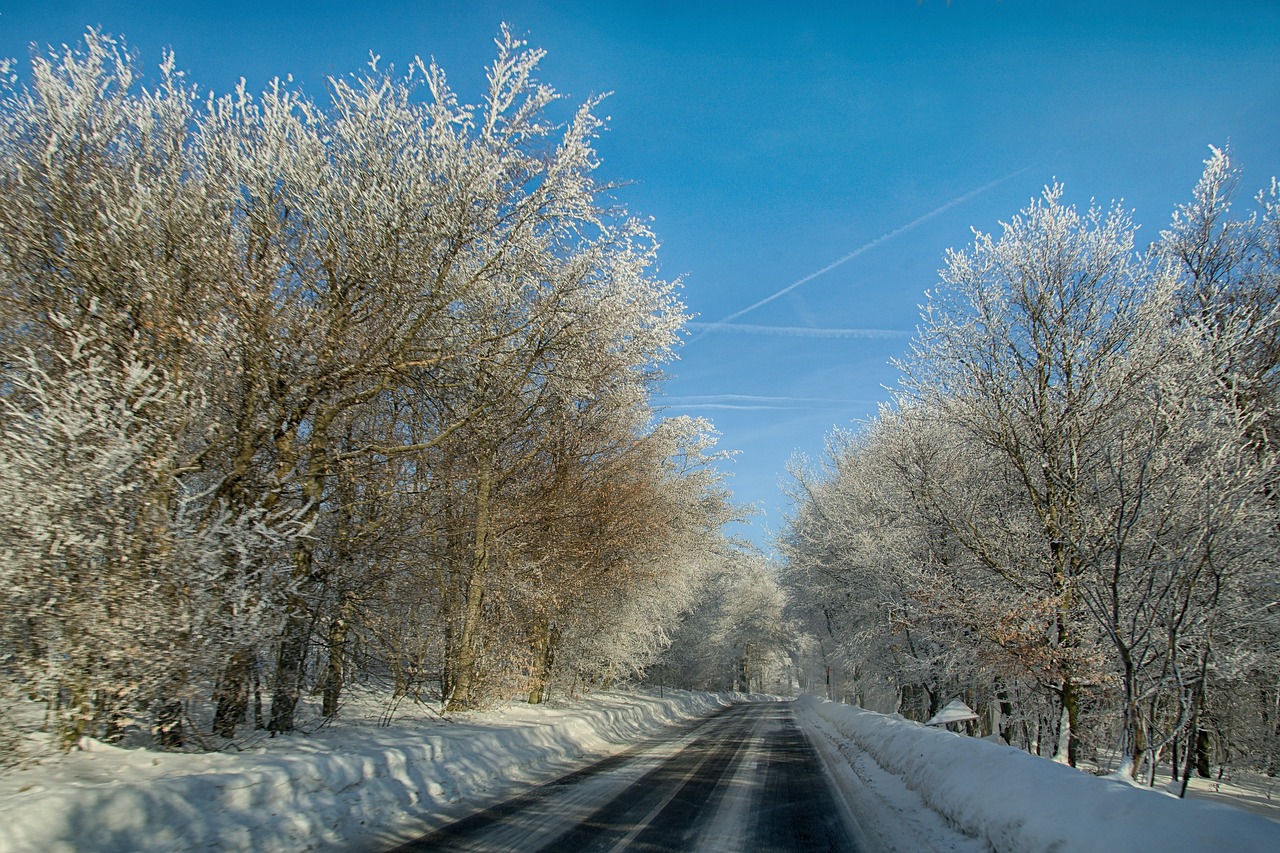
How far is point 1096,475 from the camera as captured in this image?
32.3 ft

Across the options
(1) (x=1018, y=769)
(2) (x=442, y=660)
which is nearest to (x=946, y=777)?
(1) (x=1018, y=769)

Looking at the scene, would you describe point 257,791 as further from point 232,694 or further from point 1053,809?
point 1053,809

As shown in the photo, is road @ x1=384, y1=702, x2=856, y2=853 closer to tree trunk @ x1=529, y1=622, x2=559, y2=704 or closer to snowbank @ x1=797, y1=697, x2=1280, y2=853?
snowbank @ x1=797, y1=697, x2=1280, y2=853

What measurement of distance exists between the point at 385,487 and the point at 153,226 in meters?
5.06

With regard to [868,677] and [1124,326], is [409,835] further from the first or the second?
[868,677]

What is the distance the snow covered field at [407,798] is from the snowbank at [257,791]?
1 centimetres

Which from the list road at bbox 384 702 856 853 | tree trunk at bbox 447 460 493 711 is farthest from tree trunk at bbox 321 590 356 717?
road at bbox 384 702 856 853

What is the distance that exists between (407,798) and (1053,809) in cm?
630

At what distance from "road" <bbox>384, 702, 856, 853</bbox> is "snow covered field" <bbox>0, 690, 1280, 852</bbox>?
1.64 feet

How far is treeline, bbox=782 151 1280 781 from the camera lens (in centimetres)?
920

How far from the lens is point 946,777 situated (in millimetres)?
7664

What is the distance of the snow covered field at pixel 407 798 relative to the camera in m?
4.20

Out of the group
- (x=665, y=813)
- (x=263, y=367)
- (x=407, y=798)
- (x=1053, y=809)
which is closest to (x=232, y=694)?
(x=407, y=798)

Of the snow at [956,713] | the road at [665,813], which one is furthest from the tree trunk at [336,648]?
the snow at [956,713]
